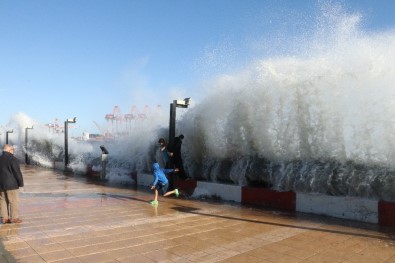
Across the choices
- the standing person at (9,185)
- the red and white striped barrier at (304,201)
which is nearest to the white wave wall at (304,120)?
the red and white striped barrier at (304,201)

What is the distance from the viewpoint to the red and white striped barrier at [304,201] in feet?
21.3

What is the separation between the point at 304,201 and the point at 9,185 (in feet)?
19.6

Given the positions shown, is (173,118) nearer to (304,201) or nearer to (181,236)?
(304,201)

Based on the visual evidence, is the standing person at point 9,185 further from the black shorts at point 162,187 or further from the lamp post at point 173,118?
the lamp post at point 173,118

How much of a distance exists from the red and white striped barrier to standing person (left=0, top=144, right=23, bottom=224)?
16.1 ft

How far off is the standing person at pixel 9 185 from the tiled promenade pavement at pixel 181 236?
11.6 inches

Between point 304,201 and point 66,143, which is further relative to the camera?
point 66,143

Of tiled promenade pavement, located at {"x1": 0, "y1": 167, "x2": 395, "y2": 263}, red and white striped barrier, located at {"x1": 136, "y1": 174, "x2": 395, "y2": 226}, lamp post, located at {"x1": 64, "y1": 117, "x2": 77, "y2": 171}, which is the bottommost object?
tiled promenade pavement, located at {"x1": 0, "y1": 167, "x2": 395, "y2": 263}

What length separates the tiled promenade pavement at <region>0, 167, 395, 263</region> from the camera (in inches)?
179

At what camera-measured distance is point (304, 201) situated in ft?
25.4

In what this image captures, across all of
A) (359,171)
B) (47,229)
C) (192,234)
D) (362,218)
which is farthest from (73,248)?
(359,171)

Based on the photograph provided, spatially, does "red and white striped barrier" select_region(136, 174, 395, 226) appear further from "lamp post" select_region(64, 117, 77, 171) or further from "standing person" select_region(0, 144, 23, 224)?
"lamp post" select_region(64, 117, 77, 171)

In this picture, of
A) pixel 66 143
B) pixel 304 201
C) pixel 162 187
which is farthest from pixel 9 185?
pixel 66 143

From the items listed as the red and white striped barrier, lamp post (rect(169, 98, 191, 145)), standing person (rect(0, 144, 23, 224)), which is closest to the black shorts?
the red and white striped barrier
